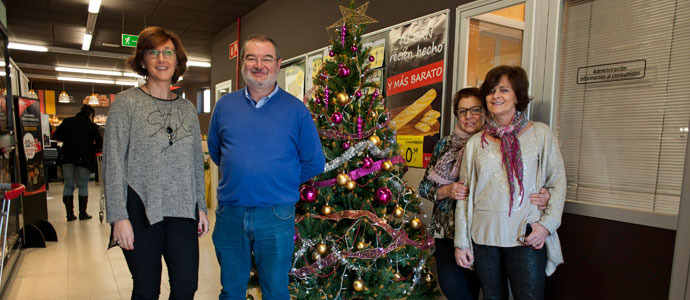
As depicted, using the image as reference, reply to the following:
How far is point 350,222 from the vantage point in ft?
7.55

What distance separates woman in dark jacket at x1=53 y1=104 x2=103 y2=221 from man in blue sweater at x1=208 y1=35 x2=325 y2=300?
15.5 feet

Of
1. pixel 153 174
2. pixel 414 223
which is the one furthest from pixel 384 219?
pixel 153 174

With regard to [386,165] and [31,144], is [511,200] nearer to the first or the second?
[386,165]

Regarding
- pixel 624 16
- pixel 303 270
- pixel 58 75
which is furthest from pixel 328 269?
pixel 58 75

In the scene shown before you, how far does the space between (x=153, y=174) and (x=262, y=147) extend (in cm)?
44

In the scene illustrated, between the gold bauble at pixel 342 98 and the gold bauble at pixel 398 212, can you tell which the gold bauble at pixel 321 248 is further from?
the gold bauble at pixel 342 98

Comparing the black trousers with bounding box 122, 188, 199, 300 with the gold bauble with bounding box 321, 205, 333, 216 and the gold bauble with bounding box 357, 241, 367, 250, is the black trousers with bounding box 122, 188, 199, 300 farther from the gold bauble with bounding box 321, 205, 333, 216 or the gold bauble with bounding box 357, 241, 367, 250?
the gold bauble with bounding box 357, 241, 367, 250

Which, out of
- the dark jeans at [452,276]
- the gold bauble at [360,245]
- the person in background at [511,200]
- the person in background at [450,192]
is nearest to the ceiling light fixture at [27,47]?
the gold bauble at [360,245]

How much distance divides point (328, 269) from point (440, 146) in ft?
3.12

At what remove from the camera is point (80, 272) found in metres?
3.52

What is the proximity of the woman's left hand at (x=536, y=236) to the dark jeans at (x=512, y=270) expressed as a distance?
0.04 meters

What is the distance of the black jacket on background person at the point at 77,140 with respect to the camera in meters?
5.39

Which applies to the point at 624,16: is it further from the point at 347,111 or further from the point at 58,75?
the point at 58,75

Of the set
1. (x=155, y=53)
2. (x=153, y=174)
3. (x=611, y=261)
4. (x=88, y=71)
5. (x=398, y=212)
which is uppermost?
(x=88, y=71)
